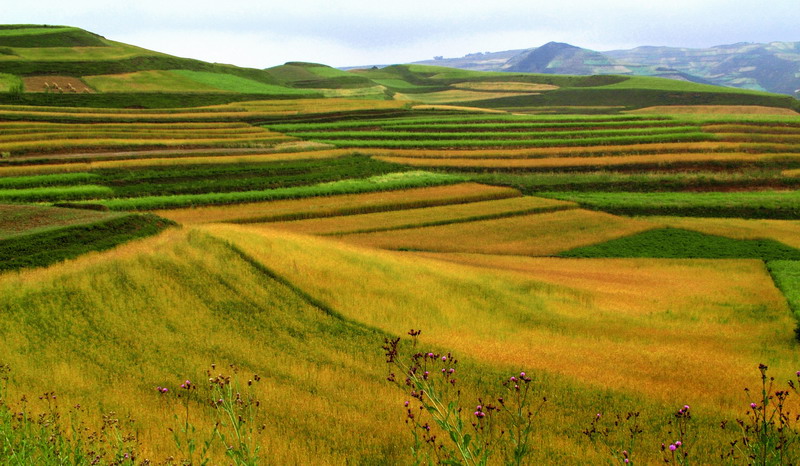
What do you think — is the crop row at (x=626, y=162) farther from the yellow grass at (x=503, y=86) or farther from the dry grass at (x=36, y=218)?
the yellow grass at (x=503, y=86)

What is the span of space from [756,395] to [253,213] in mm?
29334

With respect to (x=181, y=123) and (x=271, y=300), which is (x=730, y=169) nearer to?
(x=271, y=300)

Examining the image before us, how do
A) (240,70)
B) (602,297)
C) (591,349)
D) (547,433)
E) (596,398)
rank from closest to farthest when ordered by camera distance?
(547,433)
(596,398)
(591,349)
(602,297)
(240,70)

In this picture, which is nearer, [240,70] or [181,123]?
[181,123]

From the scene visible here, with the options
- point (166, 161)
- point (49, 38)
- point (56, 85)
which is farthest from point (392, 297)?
point (49, 38)

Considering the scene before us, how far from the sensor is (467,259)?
29.3 metres

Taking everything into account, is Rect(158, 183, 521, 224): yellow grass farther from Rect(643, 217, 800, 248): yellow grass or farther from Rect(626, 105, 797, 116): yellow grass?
Rect(626, 105, 797, 116): yellow grass

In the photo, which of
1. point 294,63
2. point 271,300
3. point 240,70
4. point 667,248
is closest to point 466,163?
point 667,248

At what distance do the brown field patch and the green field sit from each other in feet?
74.6

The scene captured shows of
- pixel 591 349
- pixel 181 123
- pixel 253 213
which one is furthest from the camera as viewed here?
pixel 181 123

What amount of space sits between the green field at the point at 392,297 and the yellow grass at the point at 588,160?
1.20ft

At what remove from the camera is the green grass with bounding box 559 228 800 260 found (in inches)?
1196

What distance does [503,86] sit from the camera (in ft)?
495

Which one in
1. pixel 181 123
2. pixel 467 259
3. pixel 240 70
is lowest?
pixel 467 259
